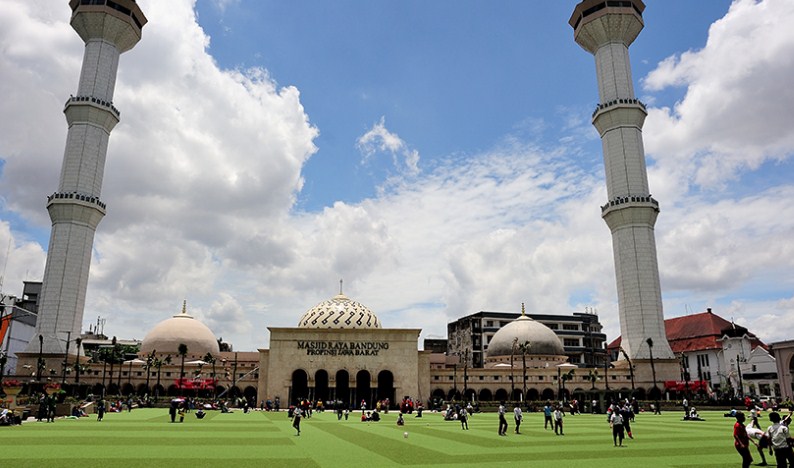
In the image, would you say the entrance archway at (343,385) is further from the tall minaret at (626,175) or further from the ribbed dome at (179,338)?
the tall minaret at (626,175)

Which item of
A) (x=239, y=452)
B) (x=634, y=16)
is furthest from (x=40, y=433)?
(x=634, y=16)

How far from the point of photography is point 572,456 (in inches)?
695

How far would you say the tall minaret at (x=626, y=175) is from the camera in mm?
65875

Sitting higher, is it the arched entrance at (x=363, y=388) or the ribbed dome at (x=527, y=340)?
the ribbed dome at (x=527, y=340)

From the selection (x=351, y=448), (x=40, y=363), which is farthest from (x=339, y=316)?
(x=351, y=448)

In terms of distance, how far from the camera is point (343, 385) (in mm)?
62312

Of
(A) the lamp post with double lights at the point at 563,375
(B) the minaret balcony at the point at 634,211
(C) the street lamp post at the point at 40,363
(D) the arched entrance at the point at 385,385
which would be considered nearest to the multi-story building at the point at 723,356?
(A) the lamp post with double lights at the point at 563,375

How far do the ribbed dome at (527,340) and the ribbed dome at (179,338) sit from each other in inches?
1556

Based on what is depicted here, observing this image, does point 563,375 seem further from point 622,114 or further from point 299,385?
Result: point 622,114

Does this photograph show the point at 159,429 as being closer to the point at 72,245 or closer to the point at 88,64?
the point at 72,245

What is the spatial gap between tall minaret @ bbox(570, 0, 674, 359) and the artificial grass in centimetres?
4022

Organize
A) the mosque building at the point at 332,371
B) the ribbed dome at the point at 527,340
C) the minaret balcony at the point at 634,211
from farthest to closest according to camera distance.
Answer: the ribbed dome at the point at 527,340, the minaret balcony at the point at 634,211, the mosque building at the point at 332,371

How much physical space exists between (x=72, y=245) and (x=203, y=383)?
2313 centimetres

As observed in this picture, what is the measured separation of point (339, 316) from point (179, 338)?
23.0 meters
